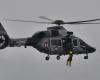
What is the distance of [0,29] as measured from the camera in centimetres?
10106

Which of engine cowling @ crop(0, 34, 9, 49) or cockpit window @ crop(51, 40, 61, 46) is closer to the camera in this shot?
engine cowling @ crop(0, 34, 9, 49)

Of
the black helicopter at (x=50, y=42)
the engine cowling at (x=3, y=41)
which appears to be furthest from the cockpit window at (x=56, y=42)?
the engine cowling at (x=3, y=41)

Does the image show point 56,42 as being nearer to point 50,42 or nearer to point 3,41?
point 50,42

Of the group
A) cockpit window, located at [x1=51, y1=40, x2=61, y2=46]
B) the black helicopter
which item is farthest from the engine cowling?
cockpit window, located at [x1=51, y1=40, x2=61, y2=46]

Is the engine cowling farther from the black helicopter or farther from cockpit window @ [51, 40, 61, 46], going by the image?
cockpit window @ [51, 40, 61, 46]

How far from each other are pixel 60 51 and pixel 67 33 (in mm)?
3276

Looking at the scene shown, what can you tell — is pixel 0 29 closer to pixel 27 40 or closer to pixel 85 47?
pixel 27 40

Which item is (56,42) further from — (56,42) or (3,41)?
(3,41)

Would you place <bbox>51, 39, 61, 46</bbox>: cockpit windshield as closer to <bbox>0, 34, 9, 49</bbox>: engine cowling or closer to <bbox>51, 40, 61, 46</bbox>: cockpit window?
<bbox>51, 40, 61, 46</bbox>: cockpit window

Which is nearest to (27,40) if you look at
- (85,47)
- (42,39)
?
(42,39)

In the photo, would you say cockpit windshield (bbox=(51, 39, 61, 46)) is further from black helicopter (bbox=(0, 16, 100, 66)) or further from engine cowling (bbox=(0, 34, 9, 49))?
engine cowling (bbox=(0, 34, 9, 49))

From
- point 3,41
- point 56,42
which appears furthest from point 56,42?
point 3,41

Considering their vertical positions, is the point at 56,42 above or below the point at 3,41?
below

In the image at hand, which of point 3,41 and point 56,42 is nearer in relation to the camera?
point 3,41
